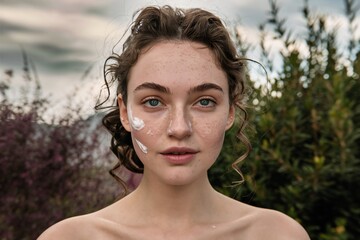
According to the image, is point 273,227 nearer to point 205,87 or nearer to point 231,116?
point 231,116

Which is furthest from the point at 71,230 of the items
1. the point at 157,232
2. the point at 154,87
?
the point at 154,87

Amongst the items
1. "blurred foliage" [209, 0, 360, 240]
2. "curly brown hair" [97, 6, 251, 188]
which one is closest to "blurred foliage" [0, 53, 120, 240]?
"blurred foliage" [209, 0, 360, 240]

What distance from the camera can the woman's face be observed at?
9.33 feet

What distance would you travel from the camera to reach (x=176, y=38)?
3006mm

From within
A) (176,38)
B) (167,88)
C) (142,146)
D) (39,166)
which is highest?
(176,38)

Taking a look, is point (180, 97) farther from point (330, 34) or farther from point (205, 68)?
point (330, 34)

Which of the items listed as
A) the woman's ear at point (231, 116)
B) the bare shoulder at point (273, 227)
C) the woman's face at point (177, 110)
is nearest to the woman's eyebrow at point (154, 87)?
the woman's face at point (177, 110)

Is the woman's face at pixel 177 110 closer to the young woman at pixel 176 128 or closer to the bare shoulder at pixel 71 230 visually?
the young woman at pixel 176 128

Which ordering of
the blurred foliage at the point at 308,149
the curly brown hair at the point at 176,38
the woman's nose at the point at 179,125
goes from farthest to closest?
1. the blurred foliage at the point at 308,149
2. the curly brown hair at the point at 176,38
3. the woman's nose at the point at 179,125

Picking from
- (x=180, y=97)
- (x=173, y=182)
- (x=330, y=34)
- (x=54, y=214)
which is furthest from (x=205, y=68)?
(x=54, y=214)

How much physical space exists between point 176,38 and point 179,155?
1.61 feet

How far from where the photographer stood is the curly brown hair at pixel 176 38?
3.04m

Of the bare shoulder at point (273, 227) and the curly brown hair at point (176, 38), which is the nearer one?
the curly brown hair at point (176, 38)

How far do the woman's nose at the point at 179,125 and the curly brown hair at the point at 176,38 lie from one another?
322 millimetres
